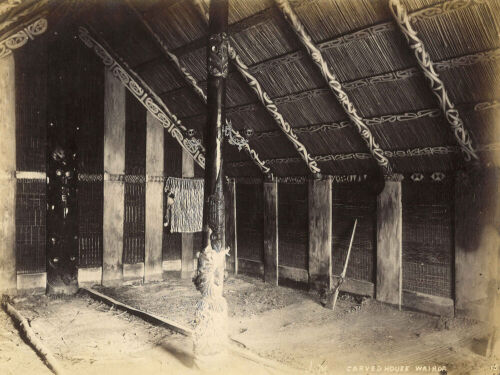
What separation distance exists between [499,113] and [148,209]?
564 centimetres

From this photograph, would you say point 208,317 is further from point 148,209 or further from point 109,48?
point 109,48

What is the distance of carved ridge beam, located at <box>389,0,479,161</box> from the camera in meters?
3.96

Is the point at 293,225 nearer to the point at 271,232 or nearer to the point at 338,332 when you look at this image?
the point at 271,232

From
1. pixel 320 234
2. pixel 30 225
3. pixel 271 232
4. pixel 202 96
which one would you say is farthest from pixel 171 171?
pixel 320 234

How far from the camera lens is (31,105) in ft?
20.8

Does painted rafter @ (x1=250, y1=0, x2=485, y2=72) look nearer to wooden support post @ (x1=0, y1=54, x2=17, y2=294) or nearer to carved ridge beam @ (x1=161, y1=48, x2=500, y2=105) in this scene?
carved ridge beam @ (x1=161, y1=48, x2=500, y2=105)

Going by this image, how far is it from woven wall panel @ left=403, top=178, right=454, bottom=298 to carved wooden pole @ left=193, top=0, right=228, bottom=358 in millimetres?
2998

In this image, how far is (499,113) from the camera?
169 inches

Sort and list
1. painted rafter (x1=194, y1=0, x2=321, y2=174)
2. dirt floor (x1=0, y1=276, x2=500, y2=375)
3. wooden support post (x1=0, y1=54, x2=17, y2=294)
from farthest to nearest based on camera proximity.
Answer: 1. wooden support post (x1=0, y1=54, x2=17, y2=294)
2. painted rafter (x1=194, y1=0, x2=321, y2=174)
3. dirt floor (x1=0, y1=276, x2=500, y2=375)

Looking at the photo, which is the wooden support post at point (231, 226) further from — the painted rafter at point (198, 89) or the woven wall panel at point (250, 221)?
the painted rafter at point (198, 89)

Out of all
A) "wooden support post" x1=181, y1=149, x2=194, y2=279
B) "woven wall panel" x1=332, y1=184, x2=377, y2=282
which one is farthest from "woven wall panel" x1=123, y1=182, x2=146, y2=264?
"woven wall panel" x1=332, y1=184, x2=377, y2=282

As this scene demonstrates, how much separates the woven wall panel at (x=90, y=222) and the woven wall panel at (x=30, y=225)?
22.2 inches

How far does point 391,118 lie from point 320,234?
2287 millimetres

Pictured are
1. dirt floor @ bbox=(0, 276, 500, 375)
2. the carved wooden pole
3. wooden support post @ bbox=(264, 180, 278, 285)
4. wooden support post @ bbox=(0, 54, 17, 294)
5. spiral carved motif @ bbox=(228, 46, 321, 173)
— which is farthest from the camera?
wooden support post @ bbox=(264, 180, 278, 285)
